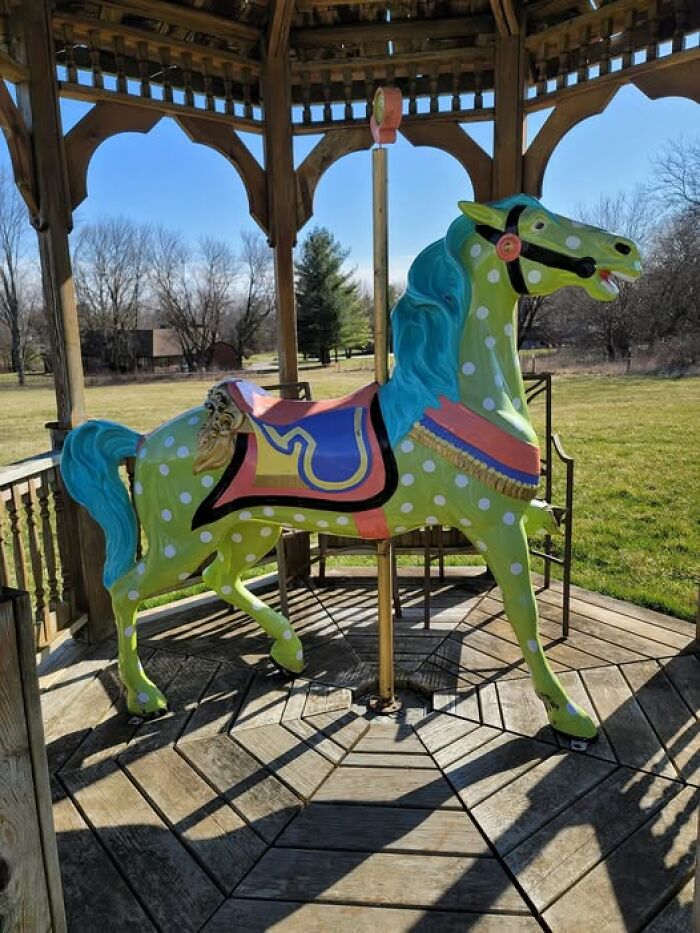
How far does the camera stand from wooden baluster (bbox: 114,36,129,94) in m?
3.09

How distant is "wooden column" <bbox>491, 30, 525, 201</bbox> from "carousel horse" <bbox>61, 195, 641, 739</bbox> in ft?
4.41

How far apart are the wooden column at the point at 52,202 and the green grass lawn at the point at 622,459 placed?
3.17 metres

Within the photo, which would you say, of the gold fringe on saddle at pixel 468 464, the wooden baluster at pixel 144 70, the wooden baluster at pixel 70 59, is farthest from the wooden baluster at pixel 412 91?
the gold fringe on saddle at pixel 468 464

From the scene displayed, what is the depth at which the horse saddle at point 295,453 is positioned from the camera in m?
2.20

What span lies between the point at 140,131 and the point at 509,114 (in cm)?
194

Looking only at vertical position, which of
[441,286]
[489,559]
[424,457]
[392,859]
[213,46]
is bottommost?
[392,859]

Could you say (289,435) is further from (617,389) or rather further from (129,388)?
(129,388)

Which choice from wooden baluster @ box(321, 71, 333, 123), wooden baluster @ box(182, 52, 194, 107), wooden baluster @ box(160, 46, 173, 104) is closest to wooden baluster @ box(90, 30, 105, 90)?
wooden baluster @ box(160, 46, 173, 104)

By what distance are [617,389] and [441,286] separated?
11.6 meters

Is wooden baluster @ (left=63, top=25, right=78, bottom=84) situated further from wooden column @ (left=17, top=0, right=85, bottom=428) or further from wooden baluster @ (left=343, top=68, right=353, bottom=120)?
wooden baluster @ (left=343, top=68, right=353, bottom=120)

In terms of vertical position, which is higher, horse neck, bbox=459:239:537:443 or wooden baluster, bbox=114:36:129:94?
wooden baluster, bbox=114:36:129:94

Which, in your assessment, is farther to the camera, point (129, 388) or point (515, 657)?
point (129, 388)

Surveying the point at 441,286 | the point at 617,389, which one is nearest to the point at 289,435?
the point at 441,286

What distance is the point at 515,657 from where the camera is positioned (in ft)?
9.46
